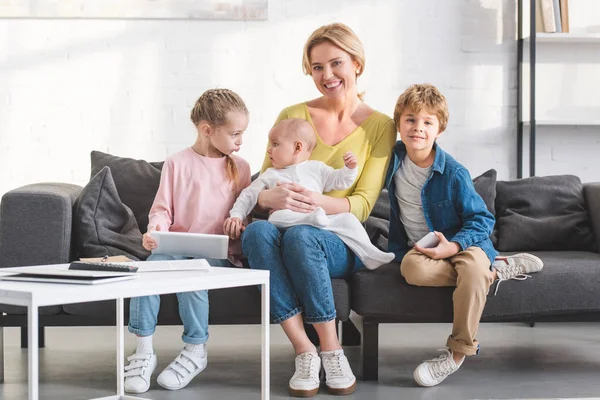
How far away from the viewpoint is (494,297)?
2.46 m

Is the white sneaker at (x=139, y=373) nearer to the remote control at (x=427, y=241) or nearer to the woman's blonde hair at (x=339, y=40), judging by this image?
the remote control at (x=427, y=241)

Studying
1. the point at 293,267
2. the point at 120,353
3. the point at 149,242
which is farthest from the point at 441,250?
the point at 120,353

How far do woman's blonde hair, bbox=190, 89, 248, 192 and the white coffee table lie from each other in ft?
2.46

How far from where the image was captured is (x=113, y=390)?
7.85 feet

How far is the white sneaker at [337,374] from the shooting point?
92.4 inches

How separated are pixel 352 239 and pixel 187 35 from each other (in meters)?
1.61

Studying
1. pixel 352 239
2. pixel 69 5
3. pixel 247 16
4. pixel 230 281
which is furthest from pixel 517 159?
pixel 230 281

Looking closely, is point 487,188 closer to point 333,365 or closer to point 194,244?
point 333,365

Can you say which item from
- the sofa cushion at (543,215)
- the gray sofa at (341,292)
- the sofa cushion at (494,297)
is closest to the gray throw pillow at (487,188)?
the sofa cushion at (543,215)

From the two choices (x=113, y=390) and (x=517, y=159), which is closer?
(x=113, y=390)

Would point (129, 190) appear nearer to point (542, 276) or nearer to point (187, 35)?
point (187, 35)

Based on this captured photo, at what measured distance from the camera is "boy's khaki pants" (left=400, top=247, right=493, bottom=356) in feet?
7.77

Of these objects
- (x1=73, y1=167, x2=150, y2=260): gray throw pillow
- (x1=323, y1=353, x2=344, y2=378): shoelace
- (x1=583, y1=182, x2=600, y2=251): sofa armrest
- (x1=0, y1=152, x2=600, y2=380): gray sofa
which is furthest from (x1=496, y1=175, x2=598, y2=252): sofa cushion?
(x1=73, y1=167, x2=150, y2=260): gray throw pillow

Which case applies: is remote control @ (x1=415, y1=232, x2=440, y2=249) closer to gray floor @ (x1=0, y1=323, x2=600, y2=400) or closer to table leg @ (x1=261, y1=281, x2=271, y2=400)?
gray floor @ (x1=0, y1=323, x2=600, y2=400)
